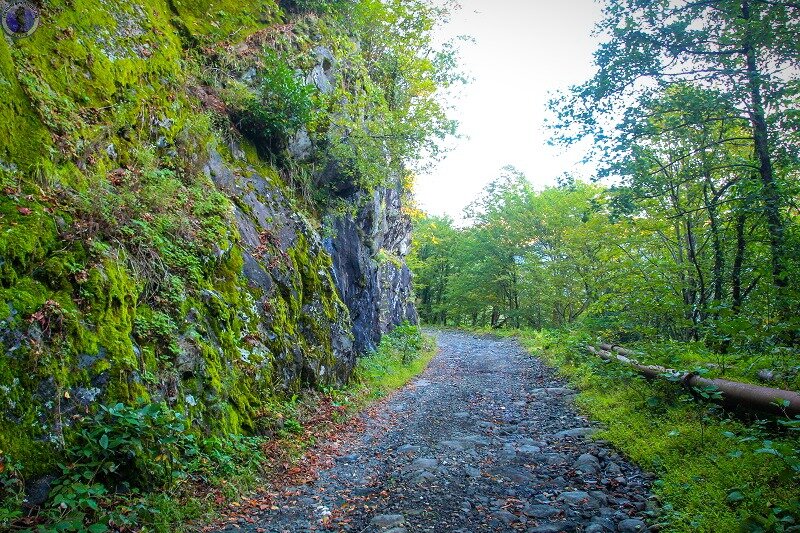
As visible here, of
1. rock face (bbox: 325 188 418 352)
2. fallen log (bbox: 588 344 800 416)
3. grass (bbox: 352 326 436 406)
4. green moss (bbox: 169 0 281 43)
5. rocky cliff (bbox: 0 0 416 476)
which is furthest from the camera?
rock face (bbox: 325 188 418 352)

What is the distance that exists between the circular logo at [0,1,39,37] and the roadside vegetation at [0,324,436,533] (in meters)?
5.15

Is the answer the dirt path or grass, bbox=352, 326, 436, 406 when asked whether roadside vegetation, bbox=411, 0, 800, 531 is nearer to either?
the dirt path

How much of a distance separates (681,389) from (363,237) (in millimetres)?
11009

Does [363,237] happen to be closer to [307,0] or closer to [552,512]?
[307,0]

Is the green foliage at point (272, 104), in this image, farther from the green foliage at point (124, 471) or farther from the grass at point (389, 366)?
the green foliage at point (124, 471)

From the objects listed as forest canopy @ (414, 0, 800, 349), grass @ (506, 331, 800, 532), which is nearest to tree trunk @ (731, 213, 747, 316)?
forest canopy @ (414, 0, 800, 349)

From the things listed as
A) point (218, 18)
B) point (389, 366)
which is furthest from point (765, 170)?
point (218, 18)

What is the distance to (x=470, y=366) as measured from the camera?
15812mm

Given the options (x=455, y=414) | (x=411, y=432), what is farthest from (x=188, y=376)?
(x=455, y=414)

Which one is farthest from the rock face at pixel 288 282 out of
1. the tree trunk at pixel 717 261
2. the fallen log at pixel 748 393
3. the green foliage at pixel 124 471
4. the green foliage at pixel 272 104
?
the tree trunk at pixel 717 261

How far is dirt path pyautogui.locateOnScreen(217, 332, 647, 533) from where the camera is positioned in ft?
14.3

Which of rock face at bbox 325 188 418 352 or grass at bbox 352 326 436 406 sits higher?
rock face at bbox 325 188 418 352

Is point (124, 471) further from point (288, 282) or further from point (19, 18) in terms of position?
point (19, 18)

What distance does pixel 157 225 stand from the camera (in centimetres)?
599
